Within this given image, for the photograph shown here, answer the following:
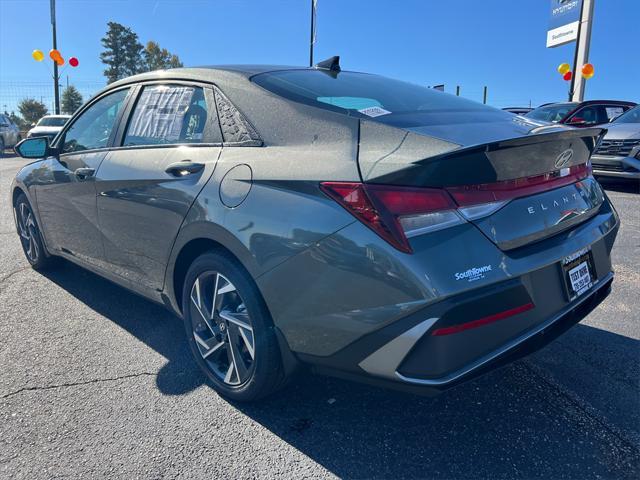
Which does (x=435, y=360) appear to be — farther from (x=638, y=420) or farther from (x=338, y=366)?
Answer: (x=638, y=420)

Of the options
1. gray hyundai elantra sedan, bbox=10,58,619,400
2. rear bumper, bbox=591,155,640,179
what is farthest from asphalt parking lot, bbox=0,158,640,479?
rear bumper, bbox=591,155,640,179

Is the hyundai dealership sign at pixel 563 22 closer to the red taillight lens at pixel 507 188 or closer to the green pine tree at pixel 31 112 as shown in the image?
the red taillight lens at pixel 507 188

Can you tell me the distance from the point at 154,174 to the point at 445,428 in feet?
6.31

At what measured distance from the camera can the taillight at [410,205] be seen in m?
1.72

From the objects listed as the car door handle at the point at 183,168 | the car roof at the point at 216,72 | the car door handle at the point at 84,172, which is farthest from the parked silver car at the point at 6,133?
the car door handle at the point at 183,168

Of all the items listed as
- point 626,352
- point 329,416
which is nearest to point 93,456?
point 329,416

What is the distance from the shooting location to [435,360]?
1.74 meters

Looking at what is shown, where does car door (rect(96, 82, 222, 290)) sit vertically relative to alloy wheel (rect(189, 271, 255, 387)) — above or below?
above

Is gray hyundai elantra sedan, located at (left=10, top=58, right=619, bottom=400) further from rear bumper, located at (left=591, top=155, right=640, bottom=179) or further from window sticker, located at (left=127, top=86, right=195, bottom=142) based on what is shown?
rear bumper, located at (left=591, top=155, right=640, bottom=179)

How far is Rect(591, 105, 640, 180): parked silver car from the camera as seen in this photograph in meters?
8.34

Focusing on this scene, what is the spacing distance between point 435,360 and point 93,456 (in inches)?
58.1

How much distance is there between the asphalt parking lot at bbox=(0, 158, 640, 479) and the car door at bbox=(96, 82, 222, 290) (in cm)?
58

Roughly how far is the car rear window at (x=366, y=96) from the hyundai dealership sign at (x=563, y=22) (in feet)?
74.5

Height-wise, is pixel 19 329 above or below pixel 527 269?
below
